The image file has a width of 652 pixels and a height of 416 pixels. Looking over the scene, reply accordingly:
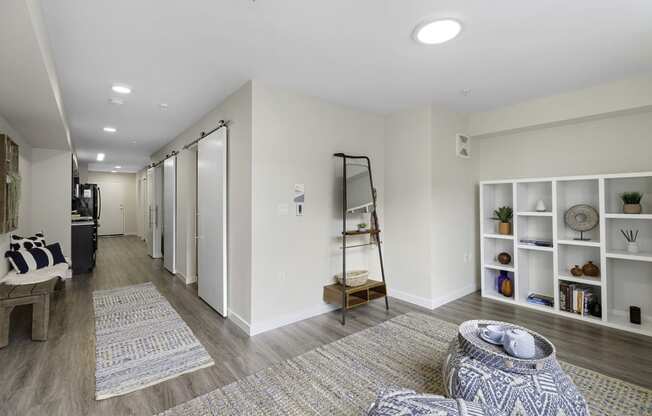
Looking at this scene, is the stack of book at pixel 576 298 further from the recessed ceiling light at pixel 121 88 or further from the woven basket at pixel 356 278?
the recessed ceiling light at pixel 121 88

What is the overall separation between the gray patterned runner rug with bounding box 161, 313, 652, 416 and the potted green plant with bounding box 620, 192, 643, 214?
5.83 ft

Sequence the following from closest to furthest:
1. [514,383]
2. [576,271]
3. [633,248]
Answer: [514,383] < [633,248] < [576,271]

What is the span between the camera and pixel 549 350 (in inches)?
70.0

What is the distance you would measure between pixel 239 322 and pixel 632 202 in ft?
13.8

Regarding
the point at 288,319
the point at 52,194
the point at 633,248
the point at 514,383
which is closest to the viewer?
the point at 514,383

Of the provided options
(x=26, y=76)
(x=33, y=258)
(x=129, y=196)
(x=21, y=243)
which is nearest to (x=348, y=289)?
(x=26, y=76)

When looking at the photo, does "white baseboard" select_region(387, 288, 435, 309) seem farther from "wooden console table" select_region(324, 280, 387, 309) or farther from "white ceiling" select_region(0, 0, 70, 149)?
"white ceiling" select_region(0, 0, 70, 149)

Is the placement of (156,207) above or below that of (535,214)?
above

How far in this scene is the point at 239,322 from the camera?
Answer: 123 inches

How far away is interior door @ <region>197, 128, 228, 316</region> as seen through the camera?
3.39 meters

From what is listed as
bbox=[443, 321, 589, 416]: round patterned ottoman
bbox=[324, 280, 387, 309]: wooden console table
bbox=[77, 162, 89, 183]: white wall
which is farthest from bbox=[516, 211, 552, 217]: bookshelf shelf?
bbox=[77, 162, 89, 183]: white wall

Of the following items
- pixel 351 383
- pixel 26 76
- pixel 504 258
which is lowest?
pixel 351 383

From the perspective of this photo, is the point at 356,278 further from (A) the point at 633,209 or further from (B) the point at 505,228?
(A) the point at 633,209

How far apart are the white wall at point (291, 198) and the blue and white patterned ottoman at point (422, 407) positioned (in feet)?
6.66
